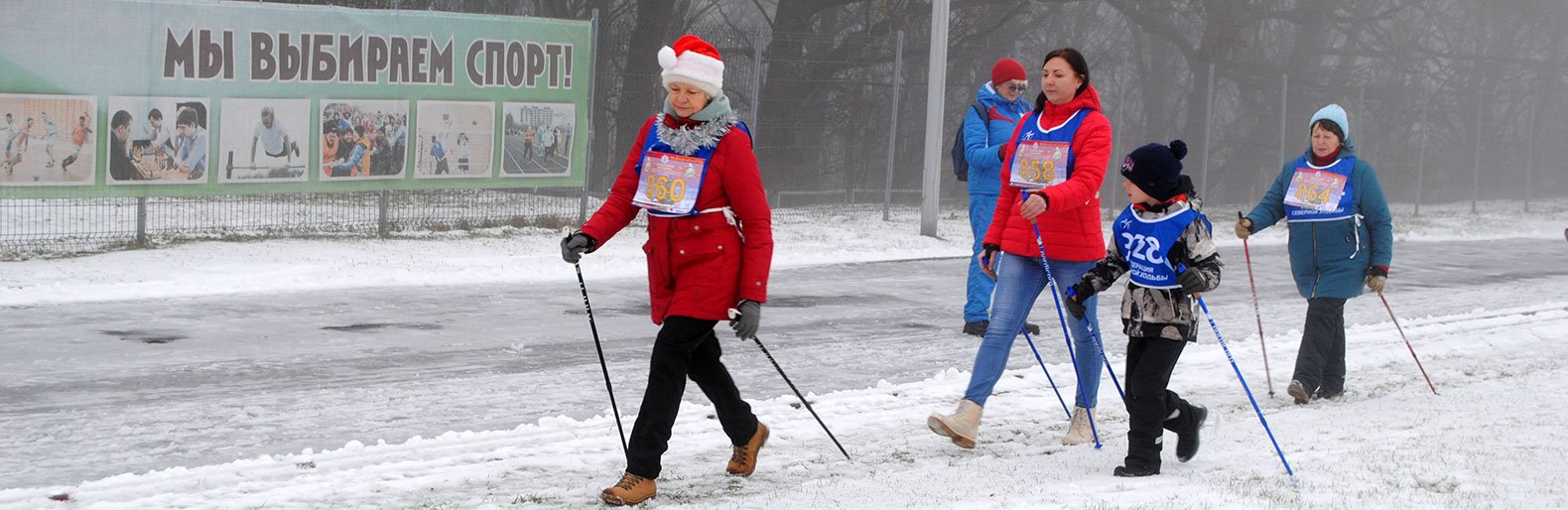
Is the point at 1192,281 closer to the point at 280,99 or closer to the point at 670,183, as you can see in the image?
the point at 670,183

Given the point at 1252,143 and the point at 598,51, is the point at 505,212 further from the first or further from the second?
the point at 1252,143

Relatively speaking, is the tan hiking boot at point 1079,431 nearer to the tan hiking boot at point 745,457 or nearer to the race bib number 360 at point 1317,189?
the tan hiking boot at point 745,457

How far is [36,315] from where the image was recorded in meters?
9.76

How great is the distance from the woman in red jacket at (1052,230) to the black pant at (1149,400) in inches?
18.4

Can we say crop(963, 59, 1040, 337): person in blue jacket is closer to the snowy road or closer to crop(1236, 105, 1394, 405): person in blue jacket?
the snowy road

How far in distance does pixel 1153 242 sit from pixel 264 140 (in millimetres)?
9511

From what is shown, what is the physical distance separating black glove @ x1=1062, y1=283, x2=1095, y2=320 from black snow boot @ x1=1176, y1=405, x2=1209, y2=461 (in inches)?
22.9

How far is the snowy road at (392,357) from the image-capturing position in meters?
6.72

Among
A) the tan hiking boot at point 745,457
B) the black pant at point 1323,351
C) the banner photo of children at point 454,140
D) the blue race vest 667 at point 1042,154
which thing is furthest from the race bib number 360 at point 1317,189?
the banner photo of children at point 454,140

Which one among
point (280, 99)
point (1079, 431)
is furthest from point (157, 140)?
point (1079, 431)

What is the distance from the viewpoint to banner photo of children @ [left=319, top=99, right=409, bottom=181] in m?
14.2

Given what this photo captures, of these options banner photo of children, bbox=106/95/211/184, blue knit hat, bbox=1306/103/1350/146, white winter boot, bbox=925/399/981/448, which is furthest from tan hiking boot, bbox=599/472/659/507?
banner photo of children, bbox=106/95/211/184

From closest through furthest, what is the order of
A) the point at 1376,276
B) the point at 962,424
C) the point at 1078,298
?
1. the point at 1078,298
2. the point at 962,424
3. the point at 1376,276

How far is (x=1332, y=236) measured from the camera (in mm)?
8227
